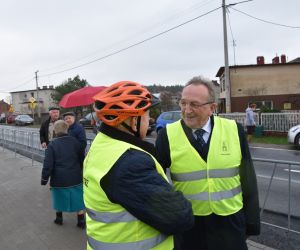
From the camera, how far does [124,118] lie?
1816mm

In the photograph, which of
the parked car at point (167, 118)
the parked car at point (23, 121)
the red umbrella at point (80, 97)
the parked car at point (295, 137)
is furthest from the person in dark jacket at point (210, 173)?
the parked car at point (23, 121)

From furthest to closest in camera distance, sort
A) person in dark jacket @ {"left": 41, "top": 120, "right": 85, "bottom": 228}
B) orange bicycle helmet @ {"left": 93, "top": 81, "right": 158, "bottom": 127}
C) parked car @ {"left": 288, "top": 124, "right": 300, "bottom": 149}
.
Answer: parked car @ {"left": 288, "top": 124, "right": 300, "bottom": 149} → person in dark jacket @ {"left": 41, "top": 120, "right": 85, "bottom": 228} → orange bicycle helmet @ {"left": 93, "top": 81, "right": 158, "bottom": 127}

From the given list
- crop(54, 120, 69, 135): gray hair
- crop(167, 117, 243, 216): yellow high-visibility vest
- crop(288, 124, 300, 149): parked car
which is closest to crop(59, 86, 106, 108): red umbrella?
crop(54, 120, 69, 135): gray hair

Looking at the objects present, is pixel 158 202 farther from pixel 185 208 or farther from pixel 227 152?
pixel 227 152

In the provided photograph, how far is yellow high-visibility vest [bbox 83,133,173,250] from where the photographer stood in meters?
1.70

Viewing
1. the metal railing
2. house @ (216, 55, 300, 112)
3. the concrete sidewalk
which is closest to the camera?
the concrete sidewalk

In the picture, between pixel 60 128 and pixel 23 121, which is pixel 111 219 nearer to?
pixel 60 128

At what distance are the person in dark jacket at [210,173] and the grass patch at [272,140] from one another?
46.7 feet

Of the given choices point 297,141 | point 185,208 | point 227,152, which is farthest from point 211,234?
point 297,141

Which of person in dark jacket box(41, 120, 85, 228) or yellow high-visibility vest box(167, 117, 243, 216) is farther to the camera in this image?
person in dark jacket box(41, 120, 85, 228)

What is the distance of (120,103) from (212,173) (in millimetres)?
926

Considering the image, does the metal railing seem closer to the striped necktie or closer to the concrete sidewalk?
the concrete sidewalk

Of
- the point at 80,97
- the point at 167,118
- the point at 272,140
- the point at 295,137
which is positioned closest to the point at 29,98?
the point at 167,118

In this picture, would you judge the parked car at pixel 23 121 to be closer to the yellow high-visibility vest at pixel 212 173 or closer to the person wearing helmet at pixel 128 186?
the yellow high-visibility vest at pixel 212 173
